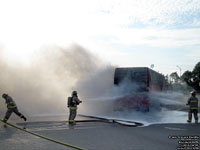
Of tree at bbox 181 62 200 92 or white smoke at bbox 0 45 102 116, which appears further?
tree at bbox 181 62 200 92

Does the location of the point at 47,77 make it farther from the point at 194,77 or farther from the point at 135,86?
the point at 194,77

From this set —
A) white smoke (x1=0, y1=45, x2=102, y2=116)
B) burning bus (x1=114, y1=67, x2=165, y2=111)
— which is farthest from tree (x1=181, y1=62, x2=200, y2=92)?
burning bus (x1=114, y1=67, x2=165, y2=111)

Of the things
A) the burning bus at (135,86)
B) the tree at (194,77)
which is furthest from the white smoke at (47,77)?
the tree at (194,77)

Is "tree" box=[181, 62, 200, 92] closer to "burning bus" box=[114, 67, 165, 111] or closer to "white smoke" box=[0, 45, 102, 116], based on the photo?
"white smoke" box=[0, 45, 102, 116]

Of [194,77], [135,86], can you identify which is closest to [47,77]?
[135,86]

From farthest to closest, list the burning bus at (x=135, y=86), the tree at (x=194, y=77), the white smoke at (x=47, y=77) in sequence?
the tree at (x=194, y=77) < the white smoke at (x=47, y=77) < the burning bus at (x=135, y=86)

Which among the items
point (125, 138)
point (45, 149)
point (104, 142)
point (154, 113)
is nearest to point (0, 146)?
point (45, 149)

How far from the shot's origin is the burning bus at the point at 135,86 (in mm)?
16344

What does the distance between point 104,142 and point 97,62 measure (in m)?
13.5

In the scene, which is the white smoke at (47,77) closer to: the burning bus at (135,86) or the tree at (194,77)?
the burning bus at (135,86)

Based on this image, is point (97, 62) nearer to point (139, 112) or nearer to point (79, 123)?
point (139, 112)

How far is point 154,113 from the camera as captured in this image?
727 inches

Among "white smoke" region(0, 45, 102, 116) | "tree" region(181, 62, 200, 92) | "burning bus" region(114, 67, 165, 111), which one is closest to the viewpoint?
"burning bus" region(114, 67, 165, 111)

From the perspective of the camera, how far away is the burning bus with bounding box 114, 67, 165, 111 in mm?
16344
